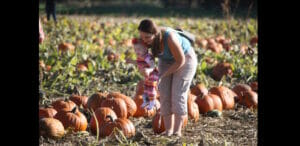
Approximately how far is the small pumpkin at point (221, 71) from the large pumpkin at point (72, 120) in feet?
11.2

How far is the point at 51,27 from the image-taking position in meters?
12.7

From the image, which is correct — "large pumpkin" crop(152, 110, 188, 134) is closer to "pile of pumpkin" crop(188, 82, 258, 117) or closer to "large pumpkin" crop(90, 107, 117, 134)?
"large pumpkin" crop(90, 107, 117, 134)

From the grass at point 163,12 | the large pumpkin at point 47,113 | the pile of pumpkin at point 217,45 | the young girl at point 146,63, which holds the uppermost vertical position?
the grass at point 163,12

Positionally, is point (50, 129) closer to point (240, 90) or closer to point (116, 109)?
point (116, 109)

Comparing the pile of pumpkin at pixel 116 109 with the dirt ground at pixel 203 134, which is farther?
the pile of pumpkin at pixel 116 109

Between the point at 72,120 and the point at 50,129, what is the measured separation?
319 mm

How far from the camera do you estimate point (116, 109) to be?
5.39 meters

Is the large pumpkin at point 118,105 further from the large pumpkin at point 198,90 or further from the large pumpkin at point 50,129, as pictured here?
the large pumpkin at point 198,90

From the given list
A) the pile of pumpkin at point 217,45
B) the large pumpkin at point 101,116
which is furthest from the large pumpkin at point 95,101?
the pile of pumpkin at point 217,45

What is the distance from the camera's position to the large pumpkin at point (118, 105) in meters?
5.39

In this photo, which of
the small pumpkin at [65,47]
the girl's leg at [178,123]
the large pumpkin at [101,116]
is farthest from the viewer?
the small pumpkin at [65,47]

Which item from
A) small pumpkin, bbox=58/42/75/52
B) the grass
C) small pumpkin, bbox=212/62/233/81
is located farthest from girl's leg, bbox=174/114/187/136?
the grass

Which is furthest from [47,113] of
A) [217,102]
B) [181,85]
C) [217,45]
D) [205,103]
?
[217,45]
